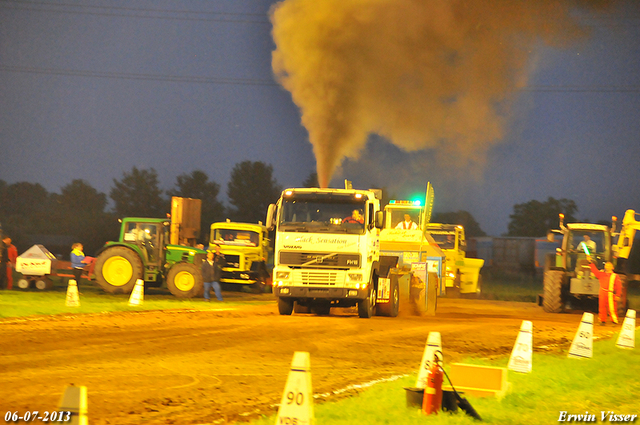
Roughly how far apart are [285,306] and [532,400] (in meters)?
11.4

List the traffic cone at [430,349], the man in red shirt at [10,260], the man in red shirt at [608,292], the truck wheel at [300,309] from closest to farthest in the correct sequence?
1. the traffic cone at [430,349]
2. the man in red shirt at [608,292]
3. the truck wheel at [300,309]
4. the man in red shirt at [10,260]

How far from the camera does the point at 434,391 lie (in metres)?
7.04

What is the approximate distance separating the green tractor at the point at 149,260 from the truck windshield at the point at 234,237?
2217mm

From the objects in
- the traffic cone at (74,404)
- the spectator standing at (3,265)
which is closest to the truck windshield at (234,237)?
the spectator standing at (3,265)

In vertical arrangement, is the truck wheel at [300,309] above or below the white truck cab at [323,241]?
below

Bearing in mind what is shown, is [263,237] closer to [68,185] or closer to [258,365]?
[258,365]

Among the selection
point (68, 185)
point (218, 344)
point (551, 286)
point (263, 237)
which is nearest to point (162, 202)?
point (68, 185)

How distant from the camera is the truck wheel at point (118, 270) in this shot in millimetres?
24609

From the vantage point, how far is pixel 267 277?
30219mm

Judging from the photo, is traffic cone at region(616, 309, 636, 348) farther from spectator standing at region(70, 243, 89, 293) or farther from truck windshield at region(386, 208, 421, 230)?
spectator standing at region(70, 243, 89, 293)

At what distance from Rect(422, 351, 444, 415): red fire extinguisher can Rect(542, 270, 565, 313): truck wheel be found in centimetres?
1787

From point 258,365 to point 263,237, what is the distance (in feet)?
65.0

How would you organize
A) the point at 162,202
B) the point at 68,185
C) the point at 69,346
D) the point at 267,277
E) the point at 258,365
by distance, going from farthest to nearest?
the point at 68,185, the point at 162,202, the point at 267,277, the point at 69,346, the point at 258,365

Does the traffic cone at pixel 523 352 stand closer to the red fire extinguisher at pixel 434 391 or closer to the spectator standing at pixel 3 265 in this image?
the red fire extinguisher at pixel 434 391
